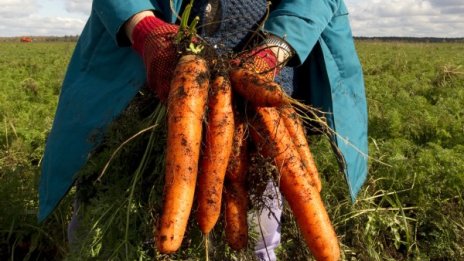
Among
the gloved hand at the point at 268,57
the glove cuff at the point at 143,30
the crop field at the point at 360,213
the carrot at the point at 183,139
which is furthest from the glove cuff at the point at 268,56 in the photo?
the crop field at the point at 360,213

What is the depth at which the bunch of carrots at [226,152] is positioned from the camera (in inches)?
66.9

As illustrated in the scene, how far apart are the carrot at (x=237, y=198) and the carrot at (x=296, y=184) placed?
0.22 feet

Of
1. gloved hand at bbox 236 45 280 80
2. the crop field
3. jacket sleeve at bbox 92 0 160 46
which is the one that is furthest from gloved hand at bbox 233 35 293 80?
the crop field

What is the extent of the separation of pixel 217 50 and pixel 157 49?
0.27 metres

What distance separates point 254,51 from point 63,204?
1.94 metres

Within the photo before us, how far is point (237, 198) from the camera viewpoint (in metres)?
1.87

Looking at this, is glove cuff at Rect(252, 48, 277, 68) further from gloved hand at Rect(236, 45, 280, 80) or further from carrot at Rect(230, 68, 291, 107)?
carrot at Rect(230, 68, 291, 107)

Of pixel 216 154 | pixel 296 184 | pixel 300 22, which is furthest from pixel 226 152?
pixel 300 22

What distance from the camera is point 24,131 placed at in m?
4.88

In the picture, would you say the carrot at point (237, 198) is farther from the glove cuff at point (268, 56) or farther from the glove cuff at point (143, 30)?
the glove cuff at point (143, 30)

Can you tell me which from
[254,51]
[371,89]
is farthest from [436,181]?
[371,89]

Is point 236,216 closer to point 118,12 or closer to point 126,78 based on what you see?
point 126,78

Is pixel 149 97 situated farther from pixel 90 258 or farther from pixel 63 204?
pixel 63 204

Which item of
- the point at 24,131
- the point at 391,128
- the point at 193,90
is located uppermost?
the point at 193,90
